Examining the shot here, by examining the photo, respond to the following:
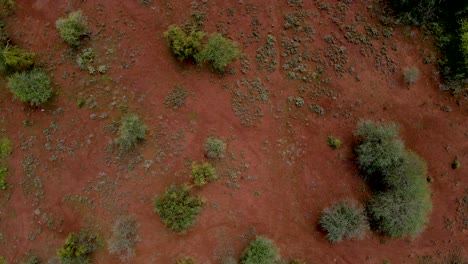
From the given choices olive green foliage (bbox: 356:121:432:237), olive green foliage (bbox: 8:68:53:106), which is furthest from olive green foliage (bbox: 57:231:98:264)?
olive green foliage (bbox: 356:121:432:237)

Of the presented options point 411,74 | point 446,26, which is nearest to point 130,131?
point 411,74

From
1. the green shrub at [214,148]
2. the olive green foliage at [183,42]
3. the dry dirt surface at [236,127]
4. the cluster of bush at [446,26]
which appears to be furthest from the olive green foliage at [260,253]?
the cluster of bush at [446,26]

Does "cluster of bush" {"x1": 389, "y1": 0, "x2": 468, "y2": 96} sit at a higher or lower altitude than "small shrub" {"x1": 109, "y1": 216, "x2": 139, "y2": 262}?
higher

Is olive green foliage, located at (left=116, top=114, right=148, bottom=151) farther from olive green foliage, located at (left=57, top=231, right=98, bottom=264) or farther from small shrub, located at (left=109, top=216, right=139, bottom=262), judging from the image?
olive green foliage, located at (left=57, top=231, right=98, bottom=264)

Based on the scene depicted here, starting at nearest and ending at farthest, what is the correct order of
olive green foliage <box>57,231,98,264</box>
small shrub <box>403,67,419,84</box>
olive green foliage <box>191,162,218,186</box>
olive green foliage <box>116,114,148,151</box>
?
olive green foliage <box>57,231,98,264</box> → olive green foliage <box>191,162,218,186</box> → olive green foliage <box>116,114,148,151</box> → small shrub <box>403,67,419,84</box>


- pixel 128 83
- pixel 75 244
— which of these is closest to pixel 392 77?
pixel 128 83

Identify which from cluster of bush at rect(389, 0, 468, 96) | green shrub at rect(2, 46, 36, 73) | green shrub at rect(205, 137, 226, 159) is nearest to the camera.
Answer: green shrub at rect(205, 137, 226, 159)
